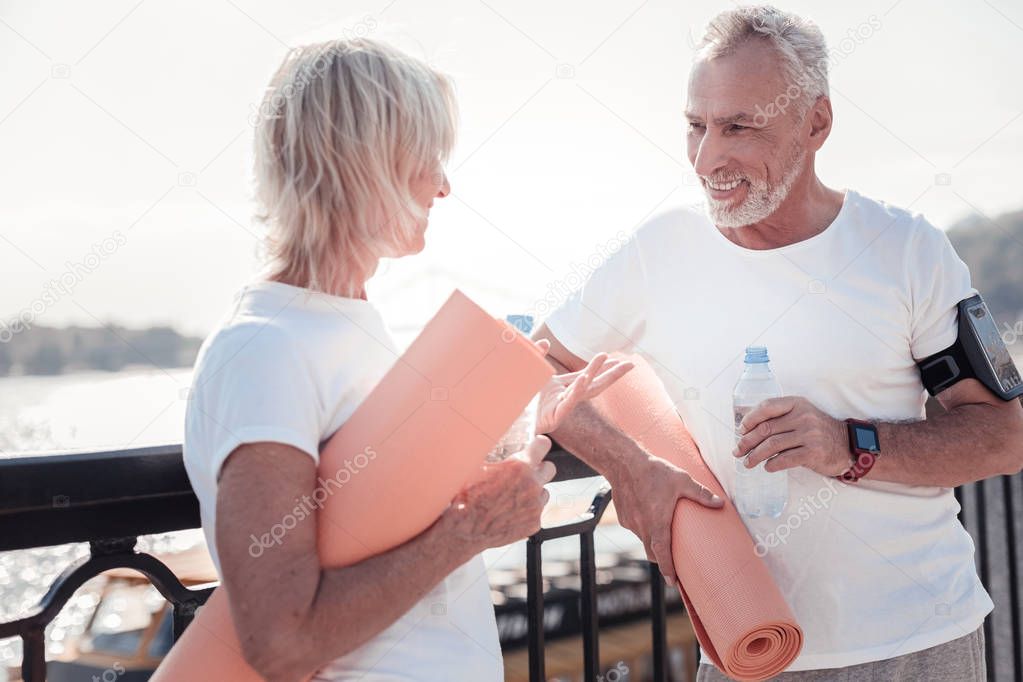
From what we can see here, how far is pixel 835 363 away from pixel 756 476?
0.30 metres

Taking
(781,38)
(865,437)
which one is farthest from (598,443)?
(781,38)

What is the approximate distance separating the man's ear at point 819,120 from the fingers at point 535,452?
3.77 feet

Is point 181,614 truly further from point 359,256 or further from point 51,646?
point 359,256

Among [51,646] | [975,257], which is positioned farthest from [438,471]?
[975,257]

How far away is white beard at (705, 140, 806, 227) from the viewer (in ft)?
6.69

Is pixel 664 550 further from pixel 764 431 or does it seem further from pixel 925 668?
pixel 925 668

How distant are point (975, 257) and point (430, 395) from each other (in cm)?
173

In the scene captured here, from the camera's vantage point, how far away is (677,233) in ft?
6.97

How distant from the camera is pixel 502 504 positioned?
135cm

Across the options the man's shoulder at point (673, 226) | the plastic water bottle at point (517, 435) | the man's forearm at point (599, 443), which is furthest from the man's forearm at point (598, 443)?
the man's shoulder at point (673, 226)

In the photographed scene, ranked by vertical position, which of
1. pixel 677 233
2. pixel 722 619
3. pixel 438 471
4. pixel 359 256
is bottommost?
pixel 722 619

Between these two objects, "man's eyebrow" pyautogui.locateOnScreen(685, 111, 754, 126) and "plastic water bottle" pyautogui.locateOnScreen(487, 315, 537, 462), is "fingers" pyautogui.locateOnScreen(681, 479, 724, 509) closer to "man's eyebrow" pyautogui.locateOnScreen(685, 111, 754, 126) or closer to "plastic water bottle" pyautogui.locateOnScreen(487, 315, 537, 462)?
"plastic water bottle" pyautogui.locateOnScreen(487, 315, 537, 462)

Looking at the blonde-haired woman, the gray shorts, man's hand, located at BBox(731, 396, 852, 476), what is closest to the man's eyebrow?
man's hand, located at BBox(731, 396, 852, 476)

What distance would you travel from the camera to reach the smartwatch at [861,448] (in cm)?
182
